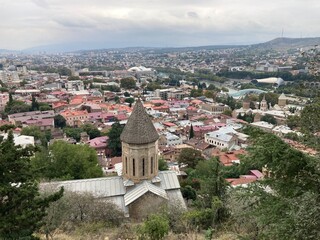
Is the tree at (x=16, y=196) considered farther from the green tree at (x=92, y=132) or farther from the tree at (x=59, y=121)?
the tree at (x=59, y=121)

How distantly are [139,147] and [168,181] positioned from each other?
2.15 metres

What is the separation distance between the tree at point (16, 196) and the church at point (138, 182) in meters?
7.29

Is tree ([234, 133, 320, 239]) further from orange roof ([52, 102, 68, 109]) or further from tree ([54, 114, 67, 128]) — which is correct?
orange roof ([52, 102, 68, 109])

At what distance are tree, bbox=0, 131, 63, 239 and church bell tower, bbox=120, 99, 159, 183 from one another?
800 centimetres

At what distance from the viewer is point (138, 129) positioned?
1326cm

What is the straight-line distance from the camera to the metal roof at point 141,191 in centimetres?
1270

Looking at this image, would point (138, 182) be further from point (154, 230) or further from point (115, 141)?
point (115, 141)

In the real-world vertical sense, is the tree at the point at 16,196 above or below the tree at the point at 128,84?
above

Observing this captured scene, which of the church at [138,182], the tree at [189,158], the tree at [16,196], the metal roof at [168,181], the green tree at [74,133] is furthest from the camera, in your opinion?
the green tree at [74,133]

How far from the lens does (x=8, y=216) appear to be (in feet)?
16.2

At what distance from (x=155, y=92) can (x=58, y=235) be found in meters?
63.1

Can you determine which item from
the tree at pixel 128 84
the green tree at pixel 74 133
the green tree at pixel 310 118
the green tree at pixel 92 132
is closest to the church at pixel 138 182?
the green tree at pixel 310 118

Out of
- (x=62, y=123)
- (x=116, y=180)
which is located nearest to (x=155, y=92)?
(x=62, y=123)

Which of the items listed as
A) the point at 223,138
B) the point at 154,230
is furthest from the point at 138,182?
the point at 223,138
